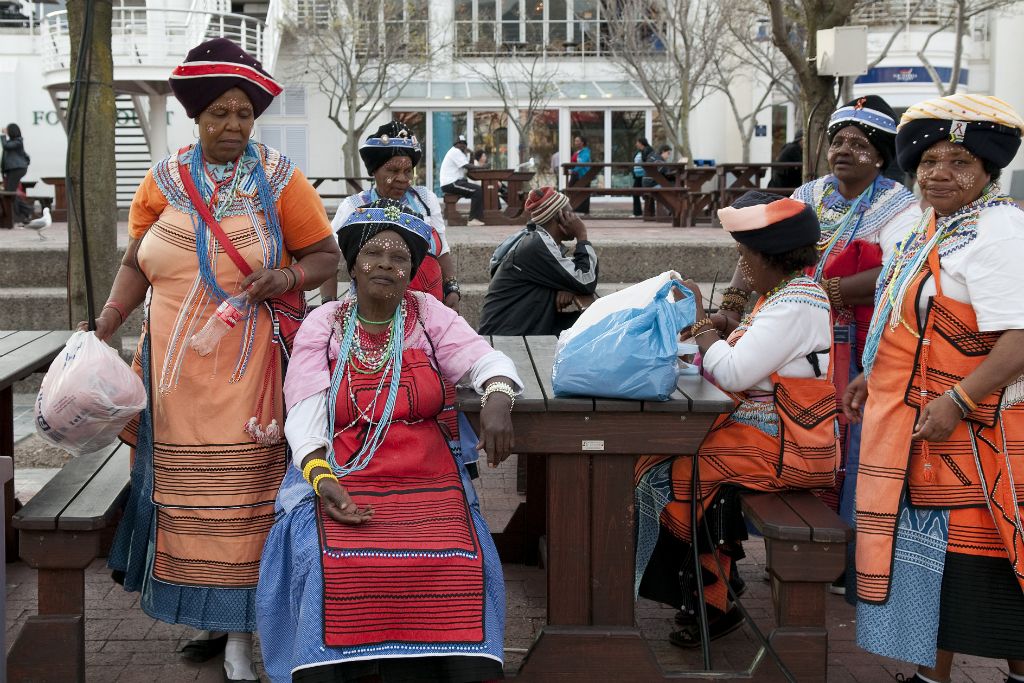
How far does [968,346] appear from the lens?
3.31m

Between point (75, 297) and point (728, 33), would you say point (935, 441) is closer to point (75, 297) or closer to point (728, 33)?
point (75, 297)

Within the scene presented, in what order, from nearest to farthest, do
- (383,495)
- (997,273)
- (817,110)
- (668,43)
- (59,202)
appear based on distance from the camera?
(997,273) < (383,495) < (817,110) < (59,202) < (668,43)

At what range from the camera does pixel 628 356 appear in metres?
3.38

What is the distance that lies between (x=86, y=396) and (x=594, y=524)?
160 cm

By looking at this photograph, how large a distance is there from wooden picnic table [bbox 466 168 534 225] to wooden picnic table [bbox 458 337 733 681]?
1328cm

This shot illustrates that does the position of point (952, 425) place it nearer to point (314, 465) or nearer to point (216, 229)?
point (314, 465)

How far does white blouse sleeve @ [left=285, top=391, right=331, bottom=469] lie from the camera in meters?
3.39

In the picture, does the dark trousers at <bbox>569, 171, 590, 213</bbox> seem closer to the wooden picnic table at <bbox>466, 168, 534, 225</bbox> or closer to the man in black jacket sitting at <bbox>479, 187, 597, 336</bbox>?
the wooden picnic table at <bbox>466, 168, 534, 225</bbox>

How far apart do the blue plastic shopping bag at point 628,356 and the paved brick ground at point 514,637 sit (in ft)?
3.51

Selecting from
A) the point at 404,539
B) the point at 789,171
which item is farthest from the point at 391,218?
the point at 789,171

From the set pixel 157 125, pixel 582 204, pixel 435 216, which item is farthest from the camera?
pixel 157 125

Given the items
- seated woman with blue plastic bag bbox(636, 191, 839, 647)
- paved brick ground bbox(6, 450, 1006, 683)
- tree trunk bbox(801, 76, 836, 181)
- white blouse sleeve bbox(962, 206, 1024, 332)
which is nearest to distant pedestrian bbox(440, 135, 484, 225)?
tree trunk bbox(801, 76, 836, 181)

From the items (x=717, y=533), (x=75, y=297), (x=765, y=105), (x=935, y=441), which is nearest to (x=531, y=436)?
(x=717, y=533)

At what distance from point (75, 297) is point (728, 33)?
2514cm
